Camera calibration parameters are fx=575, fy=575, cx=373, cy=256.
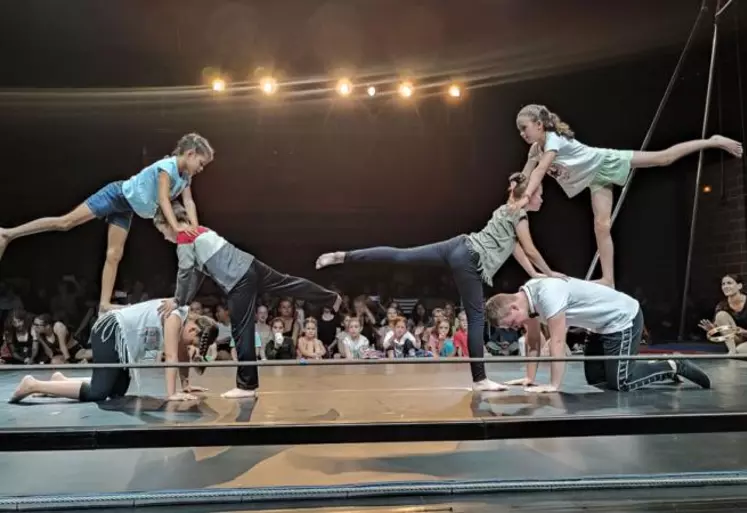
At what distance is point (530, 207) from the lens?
3.06 metres

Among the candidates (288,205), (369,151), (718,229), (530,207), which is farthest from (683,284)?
(288,205)

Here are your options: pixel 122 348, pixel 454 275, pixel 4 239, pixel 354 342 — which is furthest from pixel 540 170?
pixel 4 239

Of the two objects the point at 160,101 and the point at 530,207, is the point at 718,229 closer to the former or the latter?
the point at 530,207

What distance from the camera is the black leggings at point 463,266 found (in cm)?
278

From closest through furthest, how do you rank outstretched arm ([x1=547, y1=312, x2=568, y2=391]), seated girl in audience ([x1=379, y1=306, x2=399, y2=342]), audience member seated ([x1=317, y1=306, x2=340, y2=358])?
1. outstretched arm ([x1=547, y1=312, x2=568, y2=391])
2. audience member seated ([x1=317, y1=306, x2=340, y2=358])
3. seated girl in audience ([x1=379, y1=306, x2=399, y2=342])

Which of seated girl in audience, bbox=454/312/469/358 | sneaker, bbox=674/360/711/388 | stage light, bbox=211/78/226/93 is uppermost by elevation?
stage light, bbox=211/78/226/93

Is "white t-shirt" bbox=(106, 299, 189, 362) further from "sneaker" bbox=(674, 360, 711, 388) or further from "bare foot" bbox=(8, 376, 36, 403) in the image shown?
"sneaker" bbox=(674, 360, 711, 388)

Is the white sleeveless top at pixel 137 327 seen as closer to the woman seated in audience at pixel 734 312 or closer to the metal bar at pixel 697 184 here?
the metal bar at pixel 697 184

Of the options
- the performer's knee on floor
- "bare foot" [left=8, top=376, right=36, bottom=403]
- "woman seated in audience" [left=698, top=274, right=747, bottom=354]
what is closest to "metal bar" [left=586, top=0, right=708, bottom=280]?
"woman seated in audience" [left=698, top=274, right=747, bottom=354]

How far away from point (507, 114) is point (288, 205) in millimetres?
1467

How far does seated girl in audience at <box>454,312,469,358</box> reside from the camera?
3.41 metres

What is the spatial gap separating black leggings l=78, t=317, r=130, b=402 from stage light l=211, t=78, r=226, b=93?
1558mm

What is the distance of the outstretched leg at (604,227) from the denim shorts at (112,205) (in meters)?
2.48

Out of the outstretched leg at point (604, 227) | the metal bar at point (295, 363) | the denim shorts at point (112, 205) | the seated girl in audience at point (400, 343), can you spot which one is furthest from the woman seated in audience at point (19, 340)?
the outstretched leg at point (604, 227)
